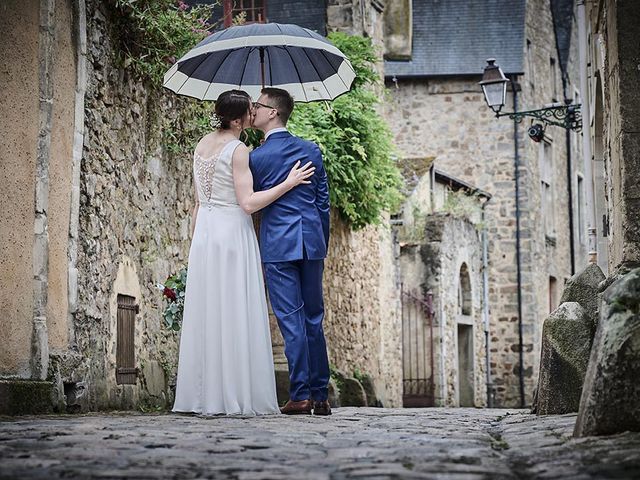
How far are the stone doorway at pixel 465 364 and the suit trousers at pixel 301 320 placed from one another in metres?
15.9

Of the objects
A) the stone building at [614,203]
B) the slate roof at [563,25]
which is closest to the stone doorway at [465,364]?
the slate roof at [563,25]

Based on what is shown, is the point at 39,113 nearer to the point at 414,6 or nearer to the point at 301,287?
the point at 301,287

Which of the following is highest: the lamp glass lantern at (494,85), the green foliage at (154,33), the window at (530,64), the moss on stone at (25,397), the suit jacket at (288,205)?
the window at (530,64)

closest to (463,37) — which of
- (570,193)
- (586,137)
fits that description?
(570,193)

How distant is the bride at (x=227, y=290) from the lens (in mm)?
7070

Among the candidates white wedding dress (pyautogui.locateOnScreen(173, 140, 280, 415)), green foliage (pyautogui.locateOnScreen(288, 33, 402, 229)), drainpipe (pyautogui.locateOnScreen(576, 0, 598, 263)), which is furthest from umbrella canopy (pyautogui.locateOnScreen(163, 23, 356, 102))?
green foliage (pyautogui.locateOnScreen(288, 33, 402, 229))

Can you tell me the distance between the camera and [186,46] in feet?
30.7

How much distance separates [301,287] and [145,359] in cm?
199

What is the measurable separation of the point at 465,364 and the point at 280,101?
1668 centimetres

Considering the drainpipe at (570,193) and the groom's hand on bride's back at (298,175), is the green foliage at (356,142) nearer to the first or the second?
the groom's hand on bride's back at (298,175)

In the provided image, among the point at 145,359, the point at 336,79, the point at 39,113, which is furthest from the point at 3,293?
the point at 336,79

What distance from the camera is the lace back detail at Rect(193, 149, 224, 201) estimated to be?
7199mm

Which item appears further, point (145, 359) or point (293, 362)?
point (145, 359)

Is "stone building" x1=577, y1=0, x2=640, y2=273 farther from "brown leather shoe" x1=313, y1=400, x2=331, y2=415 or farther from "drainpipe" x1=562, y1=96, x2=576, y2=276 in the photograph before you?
"drainpipe" x1=562, y1=96, x2=576, y2=276
